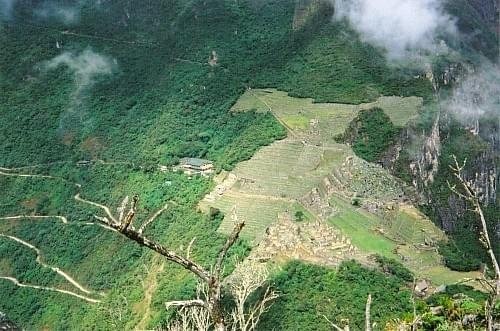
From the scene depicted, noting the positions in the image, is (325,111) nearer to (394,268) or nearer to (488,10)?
(394,268)

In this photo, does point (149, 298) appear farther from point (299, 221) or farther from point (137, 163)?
point (137, 163)

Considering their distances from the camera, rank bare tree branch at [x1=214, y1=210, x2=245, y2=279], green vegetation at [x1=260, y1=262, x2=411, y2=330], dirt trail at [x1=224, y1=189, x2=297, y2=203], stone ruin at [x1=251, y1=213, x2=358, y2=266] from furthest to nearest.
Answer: dirt trail at [x1=224, y1=189, x2=297, y2=203] → stone ruin at [x1=251, y1=213, x2=358, y2=266] → green vegetation at [x1=260, y1=262, x2=411, y2=330] → bare tree branch at [x1=214, y1=210, x2=245, y2=279]

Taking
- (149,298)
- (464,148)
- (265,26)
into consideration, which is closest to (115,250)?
(149,298)

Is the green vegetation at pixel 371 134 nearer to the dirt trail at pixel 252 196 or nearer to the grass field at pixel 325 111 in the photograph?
the grass field at pixel 325 111

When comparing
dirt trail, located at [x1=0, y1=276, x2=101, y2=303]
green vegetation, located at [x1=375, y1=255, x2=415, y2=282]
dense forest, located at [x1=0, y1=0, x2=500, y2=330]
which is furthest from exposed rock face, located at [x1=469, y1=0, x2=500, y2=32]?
dirt trail, located at [x1=0, y1=276, x2=101, y2=303]

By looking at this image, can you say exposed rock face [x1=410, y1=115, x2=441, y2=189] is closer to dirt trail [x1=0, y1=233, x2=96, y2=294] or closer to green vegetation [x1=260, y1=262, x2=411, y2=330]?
green vegetation [x1=260, y1=262, x2=411, y2=330]

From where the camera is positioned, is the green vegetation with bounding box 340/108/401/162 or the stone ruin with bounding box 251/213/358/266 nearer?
the stone ruin with bounding box 251/213/358/266
